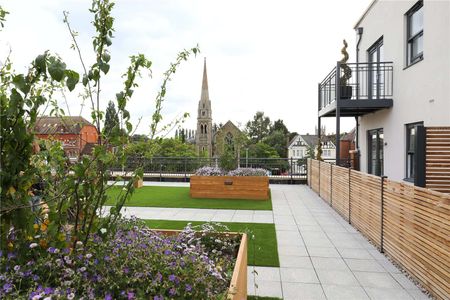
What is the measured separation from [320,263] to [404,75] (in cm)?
579

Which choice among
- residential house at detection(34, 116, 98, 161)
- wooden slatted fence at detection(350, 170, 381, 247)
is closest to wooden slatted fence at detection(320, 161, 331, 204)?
wooden slatted fence at detection(350, 170, 381, 247)

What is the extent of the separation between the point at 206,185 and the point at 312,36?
20.2ft

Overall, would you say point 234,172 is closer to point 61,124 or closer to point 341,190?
point 341,190

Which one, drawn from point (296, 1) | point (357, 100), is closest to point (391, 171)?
point (357, 100)

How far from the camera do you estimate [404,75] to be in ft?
26.4

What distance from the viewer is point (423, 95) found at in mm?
7016

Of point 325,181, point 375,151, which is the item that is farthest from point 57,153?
point 375,151

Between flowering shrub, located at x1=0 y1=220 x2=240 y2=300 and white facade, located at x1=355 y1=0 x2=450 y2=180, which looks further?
white facade, located at x1=355 y1=0 x2=450 y2=180

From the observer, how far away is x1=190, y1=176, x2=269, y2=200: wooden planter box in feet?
32.6

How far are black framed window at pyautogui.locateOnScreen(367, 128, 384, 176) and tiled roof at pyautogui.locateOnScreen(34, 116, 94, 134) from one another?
918cm

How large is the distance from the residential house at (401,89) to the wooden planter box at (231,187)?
9.77ft

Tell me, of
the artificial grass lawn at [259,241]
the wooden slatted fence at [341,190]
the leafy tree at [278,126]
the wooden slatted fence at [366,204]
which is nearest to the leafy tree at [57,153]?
the artificial grass lawn at [259,241]

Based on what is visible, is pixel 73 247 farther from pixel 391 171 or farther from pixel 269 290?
pixel 391 171

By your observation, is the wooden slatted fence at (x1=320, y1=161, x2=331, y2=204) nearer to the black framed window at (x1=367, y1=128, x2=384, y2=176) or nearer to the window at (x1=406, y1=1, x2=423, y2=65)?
the black framed window at (x1=367, y1=128, x2=384, y2=176)
